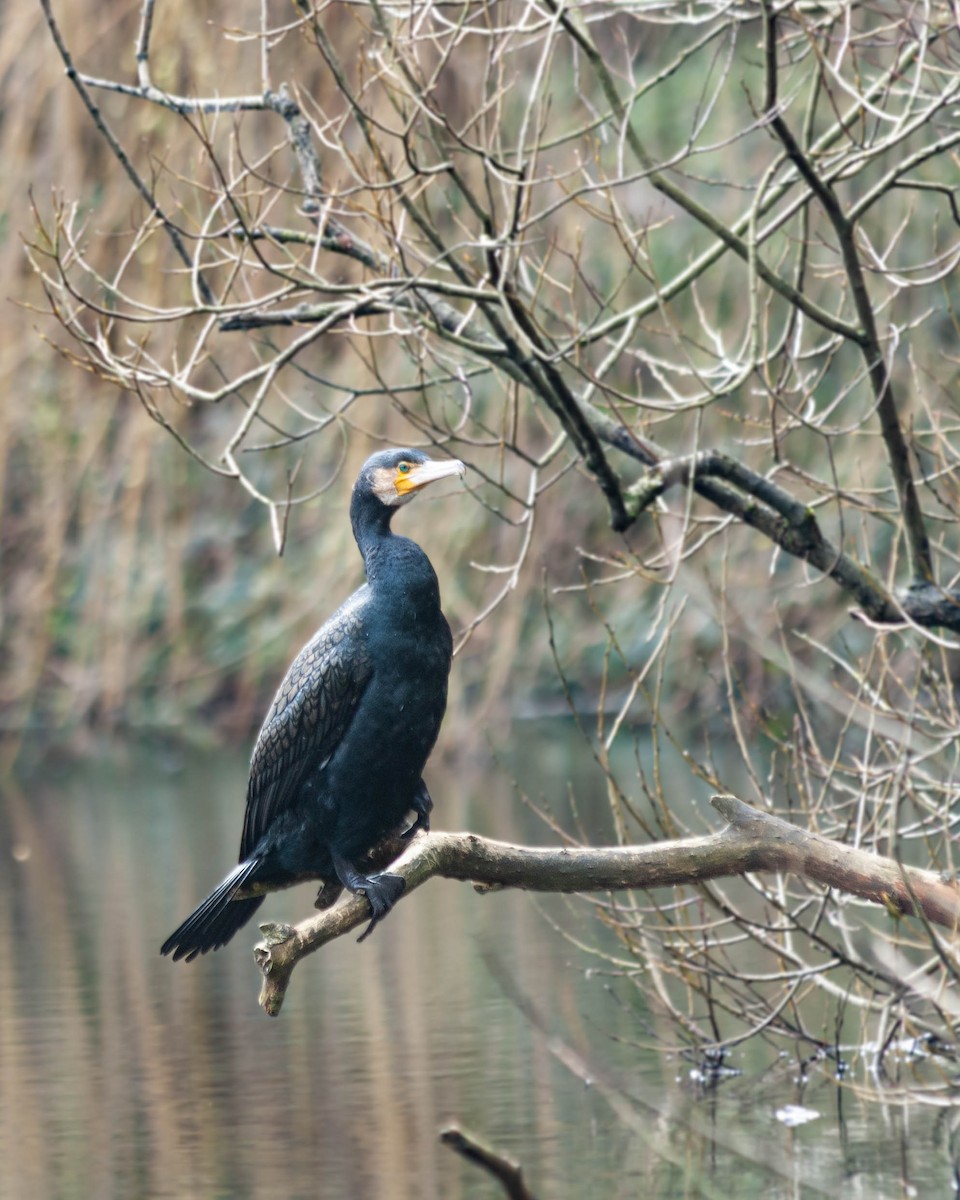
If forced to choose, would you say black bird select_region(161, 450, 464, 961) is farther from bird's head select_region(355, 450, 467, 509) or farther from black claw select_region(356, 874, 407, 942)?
black claw select_region(356, 874, 407, 942)

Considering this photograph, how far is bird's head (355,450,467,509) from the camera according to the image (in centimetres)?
443

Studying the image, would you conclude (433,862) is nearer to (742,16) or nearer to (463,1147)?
(463,1147)

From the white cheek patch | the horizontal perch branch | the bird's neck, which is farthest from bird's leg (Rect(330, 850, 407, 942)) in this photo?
the white cheek patch

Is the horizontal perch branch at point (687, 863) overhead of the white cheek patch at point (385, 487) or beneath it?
beneath

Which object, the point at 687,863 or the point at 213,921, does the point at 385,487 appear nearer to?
the point at 213,921

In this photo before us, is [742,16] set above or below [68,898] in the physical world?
above

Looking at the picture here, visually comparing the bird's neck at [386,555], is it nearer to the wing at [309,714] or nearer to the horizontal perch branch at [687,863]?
the wing at [309,714]

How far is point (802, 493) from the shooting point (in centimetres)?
1202

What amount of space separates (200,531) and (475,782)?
3730mm

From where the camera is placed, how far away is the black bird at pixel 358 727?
168 inches

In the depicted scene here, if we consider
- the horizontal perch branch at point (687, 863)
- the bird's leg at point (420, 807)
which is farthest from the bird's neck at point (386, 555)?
the horizontal perch branch at point (687, 863)

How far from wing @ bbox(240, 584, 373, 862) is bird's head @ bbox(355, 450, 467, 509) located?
217 mm

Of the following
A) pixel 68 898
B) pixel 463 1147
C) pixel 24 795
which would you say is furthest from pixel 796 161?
pixel 24 795

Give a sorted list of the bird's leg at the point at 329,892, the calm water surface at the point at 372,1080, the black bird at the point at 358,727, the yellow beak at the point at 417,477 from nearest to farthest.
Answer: the black bird at the point at 358,727, the yellow beak at the point at 417,477, the bird's leg at the point at 329,892, the calm water surface at the point at 372,1080
